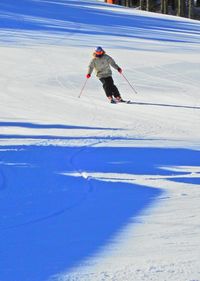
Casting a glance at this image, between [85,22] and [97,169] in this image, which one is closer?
[97,169]

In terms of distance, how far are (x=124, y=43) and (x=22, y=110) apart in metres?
14.6

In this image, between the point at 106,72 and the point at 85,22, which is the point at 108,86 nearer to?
the point at 106,72

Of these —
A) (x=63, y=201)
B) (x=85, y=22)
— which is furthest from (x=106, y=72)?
(x=85, y=22)

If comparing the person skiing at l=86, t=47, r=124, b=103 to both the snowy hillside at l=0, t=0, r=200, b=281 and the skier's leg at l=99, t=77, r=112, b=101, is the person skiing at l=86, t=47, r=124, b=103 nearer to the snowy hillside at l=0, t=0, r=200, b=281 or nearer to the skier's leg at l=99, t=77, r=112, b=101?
the skier's leg at l=99, t=77, r=112, b=101

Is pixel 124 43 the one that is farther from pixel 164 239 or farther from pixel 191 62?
pixel 164 239

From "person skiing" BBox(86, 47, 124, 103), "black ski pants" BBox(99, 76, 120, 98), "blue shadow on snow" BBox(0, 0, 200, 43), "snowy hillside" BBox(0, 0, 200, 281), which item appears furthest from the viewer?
"blue shadow on snow" BBox(0, 0, 200, 43)

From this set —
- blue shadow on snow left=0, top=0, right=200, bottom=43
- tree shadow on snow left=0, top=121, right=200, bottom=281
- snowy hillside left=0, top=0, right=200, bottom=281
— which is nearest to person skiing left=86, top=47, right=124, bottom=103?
snowy hillside left=0, top=0, right=200, bottom=281

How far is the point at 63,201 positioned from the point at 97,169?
218 cm

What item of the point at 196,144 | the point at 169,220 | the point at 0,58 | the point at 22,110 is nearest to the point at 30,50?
the point at 0,58

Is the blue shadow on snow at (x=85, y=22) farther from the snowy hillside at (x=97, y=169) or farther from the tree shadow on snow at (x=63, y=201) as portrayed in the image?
the tree shadow on snow at (x=63, y=201)

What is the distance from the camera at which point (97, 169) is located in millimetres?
10141

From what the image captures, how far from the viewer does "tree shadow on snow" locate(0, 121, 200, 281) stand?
19.6 feet

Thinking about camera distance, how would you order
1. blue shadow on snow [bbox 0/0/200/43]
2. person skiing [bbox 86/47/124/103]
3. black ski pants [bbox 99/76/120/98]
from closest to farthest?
person skiing [bbox 86/47/124/103] → black ski pants [bbox 99/76/120/98] → blue shadow on snow [bbox 0/0/200/43]

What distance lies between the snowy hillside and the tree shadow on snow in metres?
0.01
